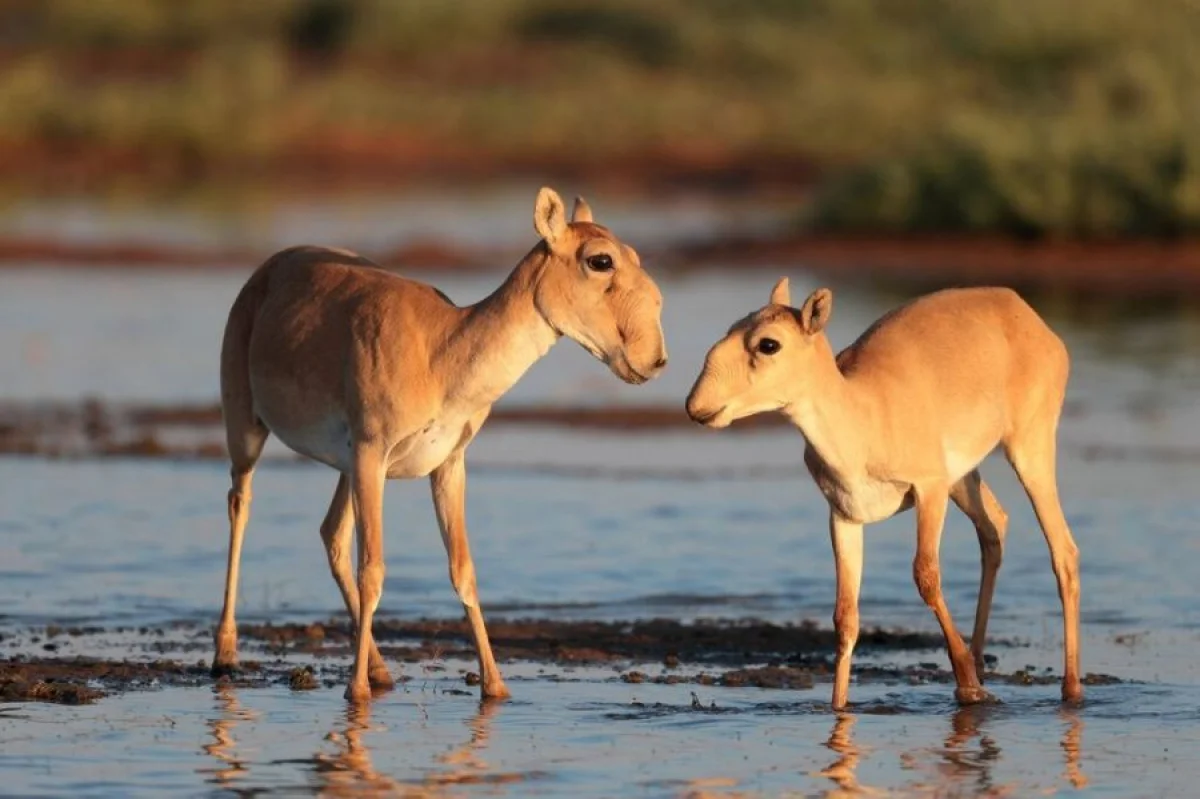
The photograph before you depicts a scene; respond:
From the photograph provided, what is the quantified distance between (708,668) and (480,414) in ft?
6.46

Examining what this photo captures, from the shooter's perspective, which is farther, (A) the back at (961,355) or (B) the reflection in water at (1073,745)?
(A) the back at (961,355)

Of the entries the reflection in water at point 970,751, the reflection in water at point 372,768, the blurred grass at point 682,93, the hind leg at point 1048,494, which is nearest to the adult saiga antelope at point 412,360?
the reflection in water at point 372,768

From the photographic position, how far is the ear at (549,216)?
11258 millimetres

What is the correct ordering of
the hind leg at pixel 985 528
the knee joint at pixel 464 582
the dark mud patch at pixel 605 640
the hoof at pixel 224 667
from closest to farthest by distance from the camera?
the knee joint at pixel 464 582, the hoof at pixel 224 667, the hind leg at pixel 985 528, the dark mud patch at pixel 605 640

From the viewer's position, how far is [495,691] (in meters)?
11.9

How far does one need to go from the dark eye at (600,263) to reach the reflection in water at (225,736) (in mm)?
2499

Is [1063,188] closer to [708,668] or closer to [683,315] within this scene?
[683,315]

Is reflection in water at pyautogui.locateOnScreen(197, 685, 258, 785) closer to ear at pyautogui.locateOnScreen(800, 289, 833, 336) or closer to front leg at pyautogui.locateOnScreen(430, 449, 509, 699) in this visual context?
front leg at pyautogui.locateOnScreen(430, 449, 509, 699)

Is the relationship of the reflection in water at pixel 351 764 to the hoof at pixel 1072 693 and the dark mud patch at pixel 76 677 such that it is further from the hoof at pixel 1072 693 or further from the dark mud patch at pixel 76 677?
the hoof at pixel 1072 693

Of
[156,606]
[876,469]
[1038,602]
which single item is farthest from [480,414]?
[1038,602]

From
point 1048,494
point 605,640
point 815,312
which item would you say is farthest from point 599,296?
point 605,640

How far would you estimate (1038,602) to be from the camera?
1474cm

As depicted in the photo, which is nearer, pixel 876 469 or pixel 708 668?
pixel 876 469

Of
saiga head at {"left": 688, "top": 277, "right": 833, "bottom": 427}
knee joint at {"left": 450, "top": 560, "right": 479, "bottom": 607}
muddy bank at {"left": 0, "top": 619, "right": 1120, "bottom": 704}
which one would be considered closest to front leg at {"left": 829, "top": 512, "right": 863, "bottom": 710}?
muddy bank at {"left": 0, "top": 619, "right": 1120, "bottom": 704}
